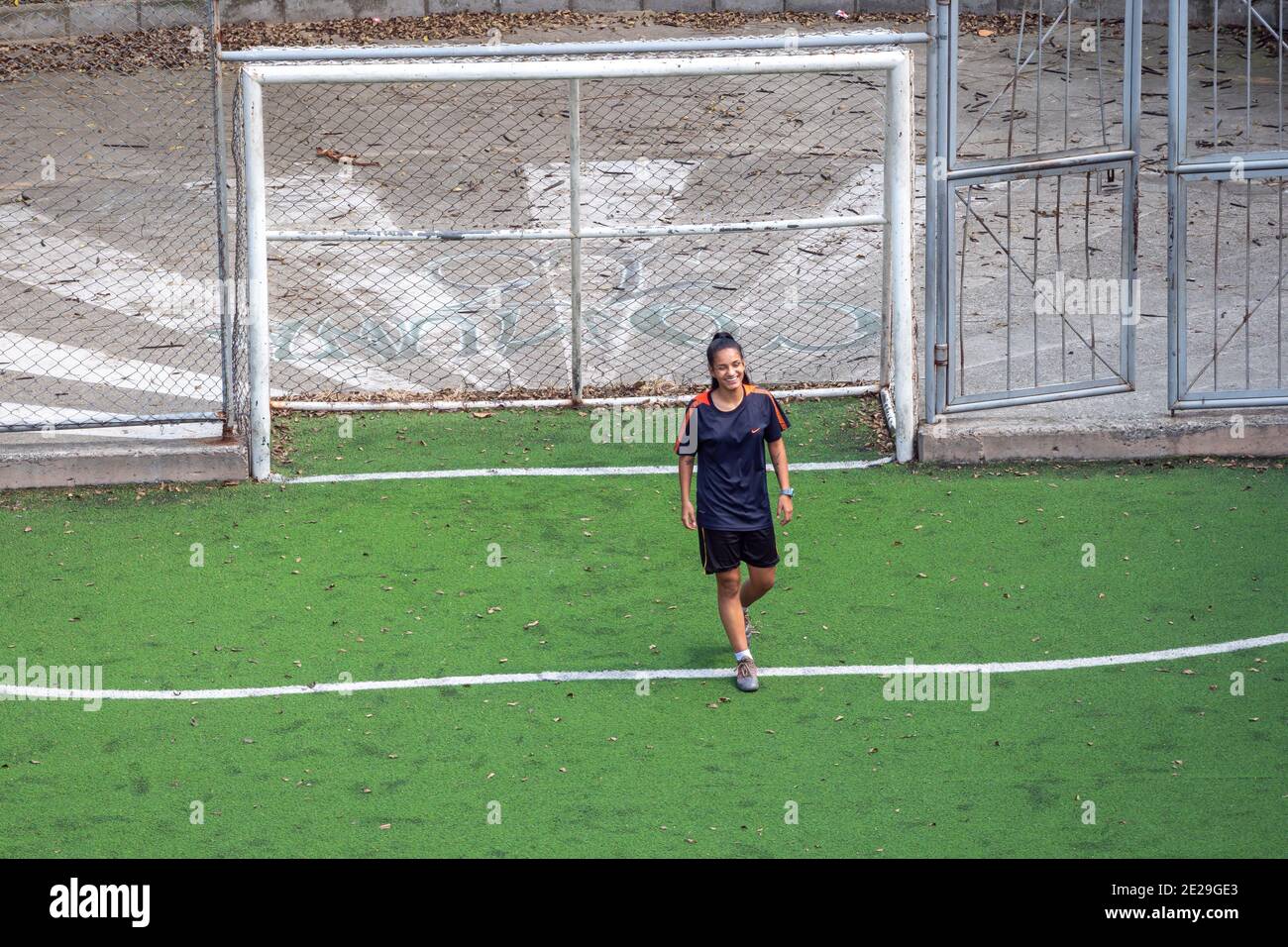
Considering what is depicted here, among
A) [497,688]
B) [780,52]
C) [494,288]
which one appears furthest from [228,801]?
[494,288]

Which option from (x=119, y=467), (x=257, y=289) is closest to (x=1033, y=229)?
(x=257, y=289)

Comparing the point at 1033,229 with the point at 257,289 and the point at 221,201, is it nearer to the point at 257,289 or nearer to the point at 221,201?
the point at 257,289

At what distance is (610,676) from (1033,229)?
7646mm

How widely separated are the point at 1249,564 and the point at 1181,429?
1.70 m

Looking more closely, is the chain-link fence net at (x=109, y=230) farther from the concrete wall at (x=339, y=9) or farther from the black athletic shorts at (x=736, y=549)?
the black athletic shorts at (x=736, y=549)

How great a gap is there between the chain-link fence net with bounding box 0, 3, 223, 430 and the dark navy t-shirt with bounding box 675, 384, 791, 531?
4.18 metres

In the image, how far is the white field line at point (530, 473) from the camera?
10086mm

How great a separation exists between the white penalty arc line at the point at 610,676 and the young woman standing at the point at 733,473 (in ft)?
1.23

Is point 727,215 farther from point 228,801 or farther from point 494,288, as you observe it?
point 228,801

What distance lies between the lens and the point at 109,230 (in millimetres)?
14141

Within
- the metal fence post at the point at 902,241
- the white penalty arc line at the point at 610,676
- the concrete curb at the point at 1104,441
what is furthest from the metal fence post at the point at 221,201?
the concrete curb at the point at 1104,441

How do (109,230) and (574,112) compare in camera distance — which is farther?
(109,230)

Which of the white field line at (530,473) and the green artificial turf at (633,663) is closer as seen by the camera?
the green artificial turf at (633,663)

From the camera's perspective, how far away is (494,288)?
13.2 meters
